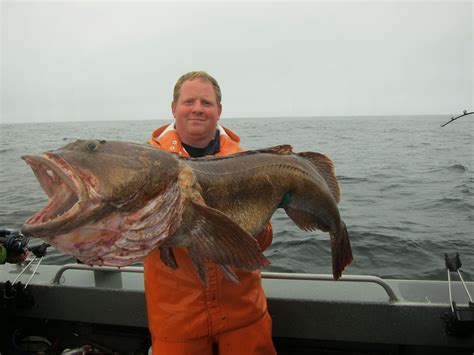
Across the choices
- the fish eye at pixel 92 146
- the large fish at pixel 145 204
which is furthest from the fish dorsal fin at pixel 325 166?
the fish eye at pixel 92 146

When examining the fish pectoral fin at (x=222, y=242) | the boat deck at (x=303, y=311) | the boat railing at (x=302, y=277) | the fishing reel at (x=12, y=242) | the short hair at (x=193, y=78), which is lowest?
the boat deck at (x=303, y=311)

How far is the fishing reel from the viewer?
3656 millimetres

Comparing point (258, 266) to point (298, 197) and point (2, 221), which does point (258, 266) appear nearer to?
point (298, 197)

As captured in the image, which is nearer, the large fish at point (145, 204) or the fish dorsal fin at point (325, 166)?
the large fish at point (145, 204)

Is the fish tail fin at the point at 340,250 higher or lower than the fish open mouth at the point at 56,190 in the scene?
lower

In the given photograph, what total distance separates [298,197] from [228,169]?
2.62 ft

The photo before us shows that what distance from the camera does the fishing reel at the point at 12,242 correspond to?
12.0 ft

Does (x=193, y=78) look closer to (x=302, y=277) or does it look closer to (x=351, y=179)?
(x=302, y=277)

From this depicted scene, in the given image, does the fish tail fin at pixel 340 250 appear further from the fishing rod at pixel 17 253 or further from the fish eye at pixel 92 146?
the fishing rod at pixel 17 253

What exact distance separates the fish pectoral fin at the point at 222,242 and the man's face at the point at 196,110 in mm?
1198

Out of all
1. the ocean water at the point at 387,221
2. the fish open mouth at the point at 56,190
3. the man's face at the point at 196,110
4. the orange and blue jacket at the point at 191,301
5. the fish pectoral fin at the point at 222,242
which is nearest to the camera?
A: the fish open mouth at the point at 56,190

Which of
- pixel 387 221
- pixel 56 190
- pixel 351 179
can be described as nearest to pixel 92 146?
pixel 56 190

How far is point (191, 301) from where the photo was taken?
2.90 metres

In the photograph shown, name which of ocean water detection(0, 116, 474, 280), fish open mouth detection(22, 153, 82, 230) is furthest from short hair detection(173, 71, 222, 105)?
fish open mouth detection(22, 153, 82, 230)
